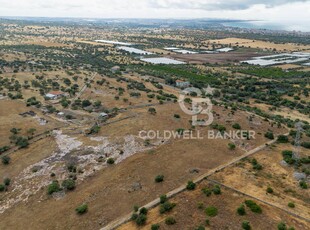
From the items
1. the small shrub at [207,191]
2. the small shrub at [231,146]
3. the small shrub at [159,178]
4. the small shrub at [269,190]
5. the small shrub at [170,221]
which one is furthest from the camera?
the small shrub at [231,146]

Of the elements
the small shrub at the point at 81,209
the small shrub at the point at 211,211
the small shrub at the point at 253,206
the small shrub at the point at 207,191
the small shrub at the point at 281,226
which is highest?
the small shrub at the point at 281,226

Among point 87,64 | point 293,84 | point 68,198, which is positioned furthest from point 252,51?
point 68,198

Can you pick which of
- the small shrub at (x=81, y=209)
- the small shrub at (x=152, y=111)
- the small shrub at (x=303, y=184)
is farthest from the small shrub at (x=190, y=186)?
the small shrub at (x=152, y=111)

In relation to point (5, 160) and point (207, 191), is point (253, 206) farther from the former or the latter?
point (5, 160)

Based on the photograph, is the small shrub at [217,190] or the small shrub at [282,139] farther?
the small shrub at [282,139]

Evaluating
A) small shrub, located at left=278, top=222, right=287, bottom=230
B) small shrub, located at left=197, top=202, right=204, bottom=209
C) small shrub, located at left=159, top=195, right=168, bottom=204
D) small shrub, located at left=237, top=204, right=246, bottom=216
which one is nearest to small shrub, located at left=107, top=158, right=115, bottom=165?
small shrub, located at left=159, top=195, right=168, bottom=204

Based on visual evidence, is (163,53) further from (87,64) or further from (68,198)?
(68,198)

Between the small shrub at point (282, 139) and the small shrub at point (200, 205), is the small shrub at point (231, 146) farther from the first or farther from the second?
the small shrub at point (200, 205)

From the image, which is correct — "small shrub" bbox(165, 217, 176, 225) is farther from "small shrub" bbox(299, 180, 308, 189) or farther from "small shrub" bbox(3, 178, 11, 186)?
"small shrub" bbox(3, 178, 11, 186)
